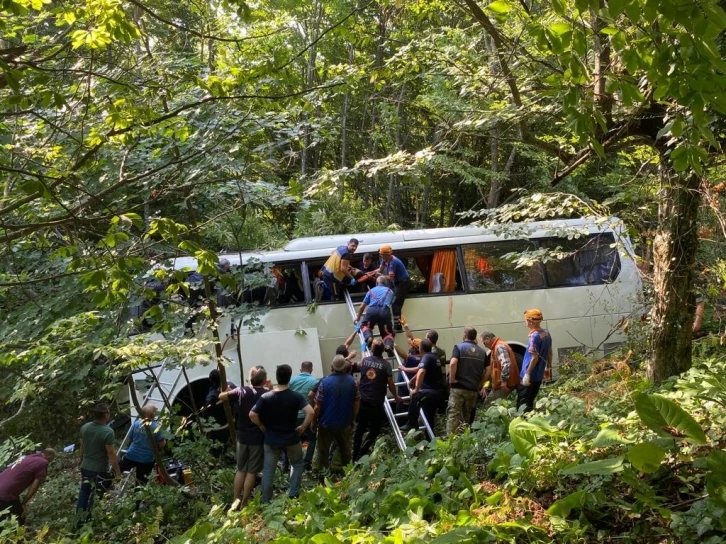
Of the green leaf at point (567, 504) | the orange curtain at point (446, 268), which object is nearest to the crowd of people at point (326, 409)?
the orange curtain at point (446, 268)

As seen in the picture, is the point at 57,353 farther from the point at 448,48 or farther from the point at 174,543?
the point at 448,48

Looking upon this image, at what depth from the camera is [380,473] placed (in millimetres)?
4668

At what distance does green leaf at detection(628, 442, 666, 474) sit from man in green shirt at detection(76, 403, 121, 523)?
558 cm

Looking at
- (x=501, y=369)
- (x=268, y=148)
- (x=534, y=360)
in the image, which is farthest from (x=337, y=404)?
(x=268, y=148)

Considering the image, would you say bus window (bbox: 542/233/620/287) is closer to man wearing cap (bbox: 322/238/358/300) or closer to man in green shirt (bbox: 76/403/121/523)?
man wearing cap (bbox: 322/238/358/300)

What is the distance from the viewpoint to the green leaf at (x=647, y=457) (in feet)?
9.71

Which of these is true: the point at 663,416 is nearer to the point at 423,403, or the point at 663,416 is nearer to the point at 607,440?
the point at 607,440

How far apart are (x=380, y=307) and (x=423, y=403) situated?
5.08 ft

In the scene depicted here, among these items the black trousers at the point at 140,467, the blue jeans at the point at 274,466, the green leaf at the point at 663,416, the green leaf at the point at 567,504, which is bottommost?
the black trousers at the point at 140,467

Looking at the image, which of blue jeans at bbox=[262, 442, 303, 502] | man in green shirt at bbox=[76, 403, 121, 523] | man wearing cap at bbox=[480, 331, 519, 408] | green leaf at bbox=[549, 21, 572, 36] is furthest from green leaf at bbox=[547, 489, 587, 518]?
man in green shirt at bbox=[76, 403, 121, 523]

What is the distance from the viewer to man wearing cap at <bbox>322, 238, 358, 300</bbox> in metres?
8.87

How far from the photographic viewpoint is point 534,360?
281 inches

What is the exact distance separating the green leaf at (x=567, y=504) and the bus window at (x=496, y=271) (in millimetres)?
6356

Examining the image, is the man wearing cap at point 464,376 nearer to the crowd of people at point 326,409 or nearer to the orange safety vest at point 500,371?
the crowd of people at point 326,409
